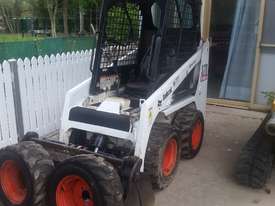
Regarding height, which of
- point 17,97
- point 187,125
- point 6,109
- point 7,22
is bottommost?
point 7,22

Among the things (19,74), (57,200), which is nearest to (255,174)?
(57,200)

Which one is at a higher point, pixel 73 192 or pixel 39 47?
pixel 39 47

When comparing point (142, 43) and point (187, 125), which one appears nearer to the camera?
point (187, 125)

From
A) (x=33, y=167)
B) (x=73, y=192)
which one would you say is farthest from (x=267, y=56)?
(x=33, y=167)

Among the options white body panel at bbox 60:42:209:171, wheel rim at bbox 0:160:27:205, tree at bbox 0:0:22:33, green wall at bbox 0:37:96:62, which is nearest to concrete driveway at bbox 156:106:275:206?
white body panel at bbox 60:42:209:171

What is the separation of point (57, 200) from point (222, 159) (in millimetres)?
2497

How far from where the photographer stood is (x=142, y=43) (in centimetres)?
512

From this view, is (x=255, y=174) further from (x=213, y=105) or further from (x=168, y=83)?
(x=213, y=105)

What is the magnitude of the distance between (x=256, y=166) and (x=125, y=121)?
1.54m

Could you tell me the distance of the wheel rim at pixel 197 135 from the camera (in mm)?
5223

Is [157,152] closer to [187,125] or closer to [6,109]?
[187,125]

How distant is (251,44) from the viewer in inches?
299

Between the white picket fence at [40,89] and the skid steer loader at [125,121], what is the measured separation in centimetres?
65

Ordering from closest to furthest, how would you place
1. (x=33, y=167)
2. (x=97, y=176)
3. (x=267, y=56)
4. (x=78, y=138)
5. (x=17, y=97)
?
1. (x=97, y=176)
2. (x=33, y=167)
3. (x=78, y=138)
4. (x=17, y=97)
5. (x=267, y=56)
